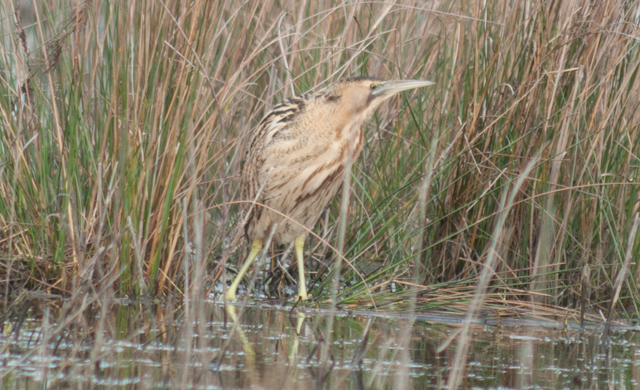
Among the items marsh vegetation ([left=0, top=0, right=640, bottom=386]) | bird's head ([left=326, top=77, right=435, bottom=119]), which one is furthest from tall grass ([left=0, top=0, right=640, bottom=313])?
bird's head ([left=326, top=77, right=435, bottom=119])

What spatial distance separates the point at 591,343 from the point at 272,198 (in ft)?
4.86

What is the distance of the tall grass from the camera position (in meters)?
3.24

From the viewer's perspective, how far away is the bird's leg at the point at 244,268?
3777 millimetres

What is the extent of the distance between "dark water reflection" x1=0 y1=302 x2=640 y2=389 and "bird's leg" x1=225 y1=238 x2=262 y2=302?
0.42m

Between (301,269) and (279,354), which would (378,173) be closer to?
(301,269)

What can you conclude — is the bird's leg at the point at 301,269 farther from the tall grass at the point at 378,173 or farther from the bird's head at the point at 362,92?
the bird's head at the point at 362,92

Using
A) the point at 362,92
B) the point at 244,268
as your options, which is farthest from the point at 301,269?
the point at 362,92

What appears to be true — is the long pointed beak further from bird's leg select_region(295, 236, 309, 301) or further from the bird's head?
bird's leg select_region(295, 236, 309, 301)

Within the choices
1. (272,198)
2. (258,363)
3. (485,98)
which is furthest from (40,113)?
(485,98)

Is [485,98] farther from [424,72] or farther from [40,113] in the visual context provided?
[40,113]

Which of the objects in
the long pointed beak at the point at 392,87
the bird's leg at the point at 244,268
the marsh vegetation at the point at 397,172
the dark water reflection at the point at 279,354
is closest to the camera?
the dark water reflection at the point at 279,354

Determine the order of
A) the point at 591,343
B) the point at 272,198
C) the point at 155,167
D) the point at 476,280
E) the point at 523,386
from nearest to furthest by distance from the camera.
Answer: the point at 523,386 → the point at 591,343 → the point at 155,167 → the point at 476,280 → the point at 272,198

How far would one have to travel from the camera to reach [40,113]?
339cm

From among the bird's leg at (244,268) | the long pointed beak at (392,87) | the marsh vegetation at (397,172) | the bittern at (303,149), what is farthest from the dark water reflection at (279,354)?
the long pointed beak at (392,87)
